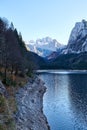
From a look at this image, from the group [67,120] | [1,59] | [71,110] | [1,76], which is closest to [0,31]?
[1,59]

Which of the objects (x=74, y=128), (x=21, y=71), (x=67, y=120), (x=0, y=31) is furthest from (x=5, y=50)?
(x=21, y=71)

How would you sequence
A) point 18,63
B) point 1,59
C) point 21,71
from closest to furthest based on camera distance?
point 1,59 < point 18,63 < point 21,71

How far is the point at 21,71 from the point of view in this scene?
10362 cm

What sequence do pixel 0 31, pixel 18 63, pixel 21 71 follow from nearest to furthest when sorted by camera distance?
pixel 0 31 → pixel 18 63 → pixel 21 71

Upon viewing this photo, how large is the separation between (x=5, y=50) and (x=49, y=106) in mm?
19475

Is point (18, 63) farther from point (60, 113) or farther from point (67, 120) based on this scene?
point (67, 120)

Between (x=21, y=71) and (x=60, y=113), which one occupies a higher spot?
(x=21, y=71)

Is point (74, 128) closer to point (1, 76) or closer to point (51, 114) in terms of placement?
point (51, 114)

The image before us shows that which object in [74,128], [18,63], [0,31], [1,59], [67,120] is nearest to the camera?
[74,128]

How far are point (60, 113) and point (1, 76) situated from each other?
1736 cm

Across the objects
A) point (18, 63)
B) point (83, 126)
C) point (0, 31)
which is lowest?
point (83, 126)

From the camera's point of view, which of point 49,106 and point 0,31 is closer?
point 49,106

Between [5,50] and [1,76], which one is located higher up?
[5,50]

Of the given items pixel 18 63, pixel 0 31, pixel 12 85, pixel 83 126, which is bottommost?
pixel 83 126
